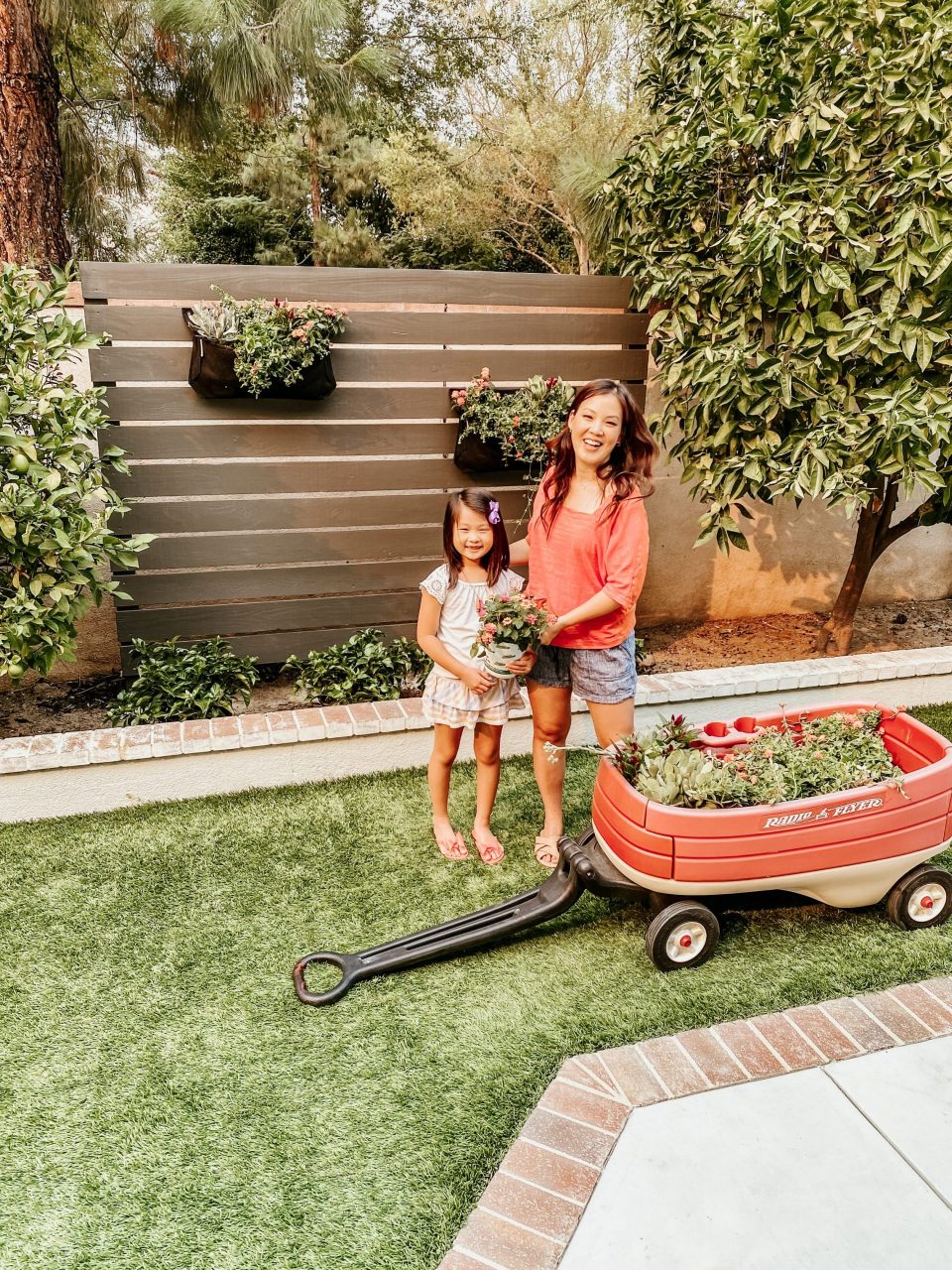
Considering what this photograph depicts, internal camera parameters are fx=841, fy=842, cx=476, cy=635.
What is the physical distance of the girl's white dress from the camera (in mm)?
2943

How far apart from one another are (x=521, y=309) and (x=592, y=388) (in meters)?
1.99

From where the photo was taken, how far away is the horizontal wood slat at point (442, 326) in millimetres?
3867

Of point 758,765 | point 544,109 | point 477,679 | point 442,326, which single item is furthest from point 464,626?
point 544,109

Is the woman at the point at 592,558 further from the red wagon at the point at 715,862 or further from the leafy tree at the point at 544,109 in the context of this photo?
the leafy tree at the point at 544,109

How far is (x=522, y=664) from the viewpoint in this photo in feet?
9.14

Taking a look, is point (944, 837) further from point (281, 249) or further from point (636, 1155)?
point (281, 249)

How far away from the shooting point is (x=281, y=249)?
54.4 feet

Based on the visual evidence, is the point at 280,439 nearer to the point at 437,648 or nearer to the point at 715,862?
the point at 437,648

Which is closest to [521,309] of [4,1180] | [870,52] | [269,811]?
[870,52]

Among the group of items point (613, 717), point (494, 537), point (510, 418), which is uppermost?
point (510, 418)

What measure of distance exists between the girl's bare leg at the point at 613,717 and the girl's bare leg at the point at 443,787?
50cm

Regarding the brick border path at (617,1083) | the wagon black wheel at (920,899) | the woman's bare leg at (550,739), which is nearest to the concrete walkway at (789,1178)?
the brick border path at (617,1083)

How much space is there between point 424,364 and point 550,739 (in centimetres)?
224

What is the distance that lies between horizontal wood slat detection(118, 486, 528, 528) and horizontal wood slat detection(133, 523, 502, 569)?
0.13 ft
